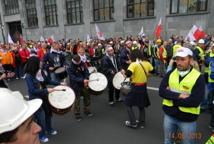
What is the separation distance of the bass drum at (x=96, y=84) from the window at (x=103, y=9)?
17068 mm

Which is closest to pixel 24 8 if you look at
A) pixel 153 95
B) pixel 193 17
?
pixel 193 17

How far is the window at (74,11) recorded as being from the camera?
25.0 meters

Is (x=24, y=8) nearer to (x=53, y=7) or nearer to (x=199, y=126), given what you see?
(x=53, y=7)

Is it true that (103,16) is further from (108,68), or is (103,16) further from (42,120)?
(42,120)

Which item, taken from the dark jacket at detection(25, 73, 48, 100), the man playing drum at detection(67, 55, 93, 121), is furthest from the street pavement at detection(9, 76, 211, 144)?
the dark jacket at detection(25, 73, 48, 100)

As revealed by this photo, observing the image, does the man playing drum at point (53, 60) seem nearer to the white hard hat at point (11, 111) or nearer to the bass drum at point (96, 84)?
the bass drum at point (96, 84)

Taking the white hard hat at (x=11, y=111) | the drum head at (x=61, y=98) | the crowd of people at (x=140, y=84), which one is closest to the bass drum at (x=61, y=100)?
the drum head at (x=61, y=98)

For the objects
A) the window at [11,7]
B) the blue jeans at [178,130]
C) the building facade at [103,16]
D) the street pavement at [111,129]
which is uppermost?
the window at [11,7]

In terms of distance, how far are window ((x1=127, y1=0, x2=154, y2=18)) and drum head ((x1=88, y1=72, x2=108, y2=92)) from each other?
14.7 metres

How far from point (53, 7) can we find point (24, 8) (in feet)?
20.8

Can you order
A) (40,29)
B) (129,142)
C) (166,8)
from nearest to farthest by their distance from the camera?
(129,142)
(166,8)
(40,29)

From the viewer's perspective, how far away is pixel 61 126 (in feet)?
19.2

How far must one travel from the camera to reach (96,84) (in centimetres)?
623

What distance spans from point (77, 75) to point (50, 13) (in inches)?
955
